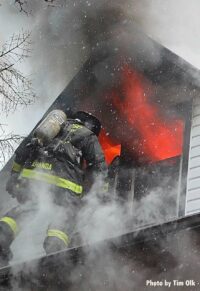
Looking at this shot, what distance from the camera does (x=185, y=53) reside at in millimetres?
8234

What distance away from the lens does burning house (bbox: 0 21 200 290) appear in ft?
15.3

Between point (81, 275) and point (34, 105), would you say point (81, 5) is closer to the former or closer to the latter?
point (34, 105)

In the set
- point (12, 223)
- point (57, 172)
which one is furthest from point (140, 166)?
point (12, 223)

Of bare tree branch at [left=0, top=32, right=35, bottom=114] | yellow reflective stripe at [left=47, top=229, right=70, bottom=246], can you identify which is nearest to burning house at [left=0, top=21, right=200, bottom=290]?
bare tree branch at [left=0, top=32, right=35, bottom=114]

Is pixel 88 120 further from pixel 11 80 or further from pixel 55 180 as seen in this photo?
pixel 11 80

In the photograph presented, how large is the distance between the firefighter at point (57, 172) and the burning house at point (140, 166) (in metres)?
1.08

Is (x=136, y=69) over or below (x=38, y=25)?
below

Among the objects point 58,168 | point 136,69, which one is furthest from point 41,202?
point 136,69

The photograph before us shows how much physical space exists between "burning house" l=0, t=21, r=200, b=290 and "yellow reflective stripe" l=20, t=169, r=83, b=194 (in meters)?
1.17

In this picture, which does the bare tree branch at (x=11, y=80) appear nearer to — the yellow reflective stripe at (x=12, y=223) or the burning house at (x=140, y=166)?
the burning house at (x=140, y=166)

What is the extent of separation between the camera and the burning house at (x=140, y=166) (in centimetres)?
466

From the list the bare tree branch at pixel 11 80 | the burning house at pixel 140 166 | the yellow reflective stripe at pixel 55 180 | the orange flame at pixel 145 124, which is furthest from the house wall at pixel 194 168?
the bare tree branch at pixel 11 80

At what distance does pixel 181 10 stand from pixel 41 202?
12.2ft

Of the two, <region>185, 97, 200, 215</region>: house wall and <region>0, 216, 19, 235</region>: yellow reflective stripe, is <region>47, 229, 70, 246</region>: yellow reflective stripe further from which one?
<region>185, 97, 200, 215</region>: house wall
